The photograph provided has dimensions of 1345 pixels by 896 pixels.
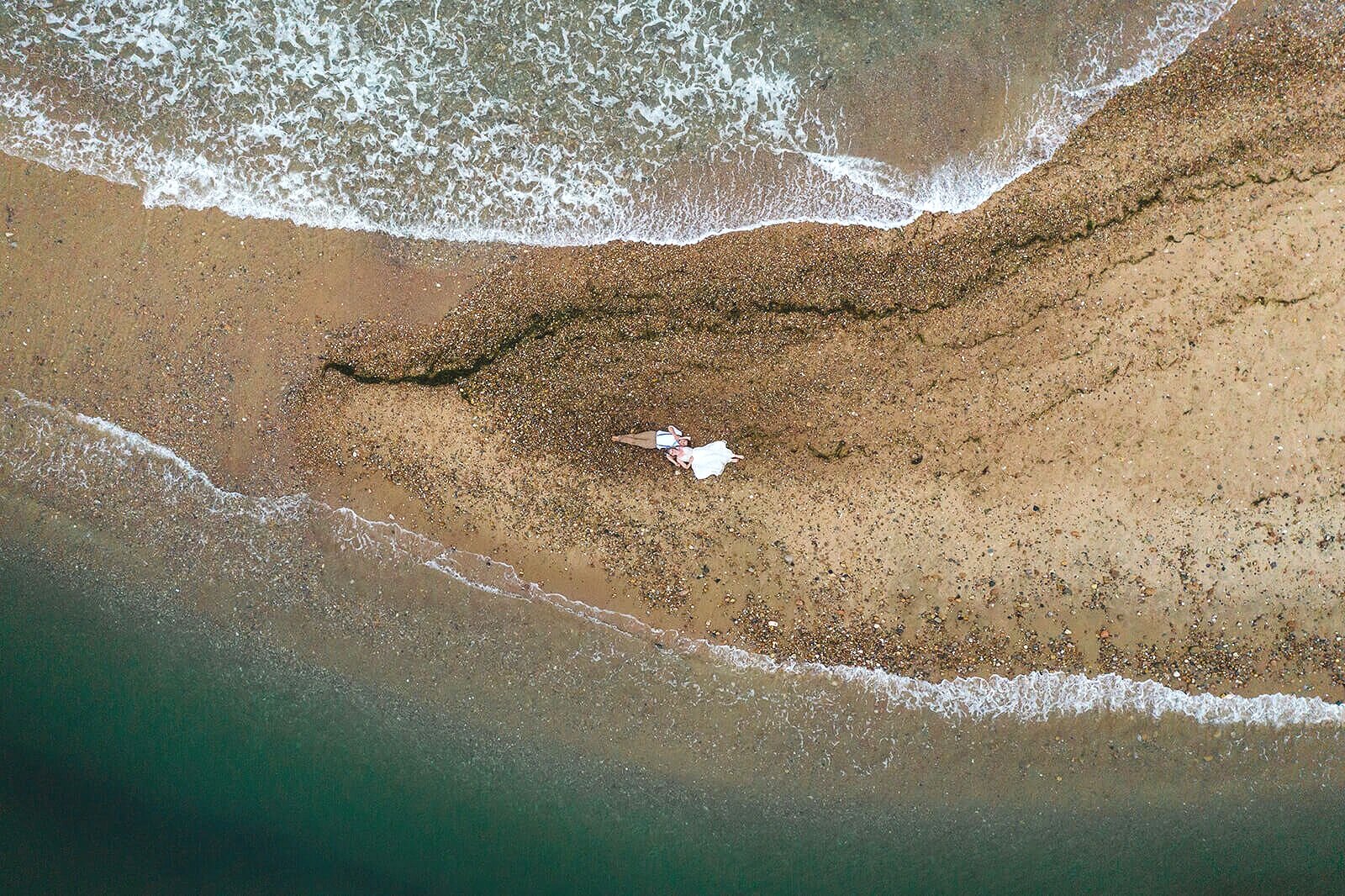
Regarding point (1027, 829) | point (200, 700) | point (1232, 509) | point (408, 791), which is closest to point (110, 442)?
point (200, 700)

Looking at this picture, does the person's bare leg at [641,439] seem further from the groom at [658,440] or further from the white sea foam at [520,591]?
the white sea foam at [520,591]

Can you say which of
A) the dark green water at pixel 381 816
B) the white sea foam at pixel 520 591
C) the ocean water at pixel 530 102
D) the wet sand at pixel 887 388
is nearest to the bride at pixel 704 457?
the wet sand at pixel 887 388

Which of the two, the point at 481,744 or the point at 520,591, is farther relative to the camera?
the point at 481,744

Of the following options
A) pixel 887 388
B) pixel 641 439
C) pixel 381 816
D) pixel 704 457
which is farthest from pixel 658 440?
pixel 381 816

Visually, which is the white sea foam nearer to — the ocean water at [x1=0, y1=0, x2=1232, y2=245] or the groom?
the groom

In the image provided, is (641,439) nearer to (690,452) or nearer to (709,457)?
(690,452)

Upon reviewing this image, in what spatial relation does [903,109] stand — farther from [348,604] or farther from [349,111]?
[348,604]

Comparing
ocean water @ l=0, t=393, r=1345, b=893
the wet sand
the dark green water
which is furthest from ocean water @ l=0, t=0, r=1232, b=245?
the dark green water
